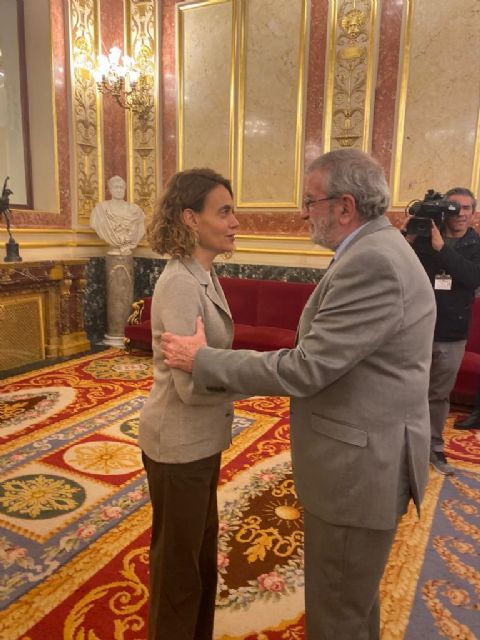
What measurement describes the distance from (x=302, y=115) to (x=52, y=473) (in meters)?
4.85

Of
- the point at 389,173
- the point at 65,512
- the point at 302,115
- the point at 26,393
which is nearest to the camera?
the point at 65,512

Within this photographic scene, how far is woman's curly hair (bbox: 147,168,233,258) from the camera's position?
4.99ft

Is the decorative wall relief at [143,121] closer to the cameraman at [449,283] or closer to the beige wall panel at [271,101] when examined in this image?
the beige wall panel at [271,101]

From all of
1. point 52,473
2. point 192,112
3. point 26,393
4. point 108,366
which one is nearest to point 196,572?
point 52,473

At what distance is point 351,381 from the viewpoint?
4.26 ft

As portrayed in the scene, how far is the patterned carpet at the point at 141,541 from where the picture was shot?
2.01 meters

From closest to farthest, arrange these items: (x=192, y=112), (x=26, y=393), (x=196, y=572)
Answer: (x=196, y=572) < (x=26, y=393) < (x=192, y=112)

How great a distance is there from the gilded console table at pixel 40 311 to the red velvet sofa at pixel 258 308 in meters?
0.80

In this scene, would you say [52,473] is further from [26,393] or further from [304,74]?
[304,74]

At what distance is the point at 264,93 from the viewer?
245 inches

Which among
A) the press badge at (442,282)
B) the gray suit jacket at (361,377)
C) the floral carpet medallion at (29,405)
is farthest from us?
the floral carpet medallion at (29,405)

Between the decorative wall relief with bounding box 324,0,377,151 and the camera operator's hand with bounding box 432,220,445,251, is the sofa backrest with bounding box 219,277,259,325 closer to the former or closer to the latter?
the decorative wall relief with bounding box 324,0,377,151

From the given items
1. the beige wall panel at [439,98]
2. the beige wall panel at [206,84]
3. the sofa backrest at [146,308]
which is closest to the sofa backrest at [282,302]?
the sofa backrest at [146,308]

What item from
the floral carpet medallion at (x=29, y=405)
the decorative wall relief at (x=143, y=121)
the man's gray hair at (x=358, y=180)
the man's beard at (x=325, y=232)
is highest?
the decorative wall relief at (x=143, y=121)
